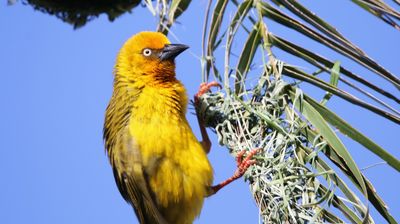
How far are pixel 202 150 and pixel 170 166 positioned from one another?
0.22 metres

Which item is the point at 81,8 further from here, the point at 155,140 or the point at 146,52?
the point at 155,140

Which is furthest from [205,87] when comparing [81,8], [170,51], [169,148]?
[81,8]

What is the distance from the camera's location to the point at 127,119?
3469mm

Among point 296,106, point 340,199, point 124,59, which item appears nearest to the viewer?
point 340,199

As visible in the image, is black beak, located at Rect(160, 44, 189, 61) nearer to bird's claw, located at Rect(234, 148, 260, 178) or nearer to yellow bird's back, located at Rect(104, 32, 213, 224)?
yellow bird's back, located at Rect(104, 32, 213, 224)

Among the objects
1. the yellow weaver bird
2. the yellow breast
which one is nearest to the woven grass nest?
the yellow weaver bird

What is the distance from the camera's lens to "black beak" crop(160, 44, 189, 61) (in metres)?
3.58

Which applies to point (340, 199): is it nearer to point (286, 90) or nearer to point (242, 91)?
point (286, 90)

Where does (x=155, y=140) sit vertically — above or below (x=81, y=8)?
below

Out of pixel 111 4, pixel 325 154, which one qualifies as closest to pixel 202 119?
pixel 325 154

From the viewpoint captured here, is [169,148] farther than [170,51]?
No

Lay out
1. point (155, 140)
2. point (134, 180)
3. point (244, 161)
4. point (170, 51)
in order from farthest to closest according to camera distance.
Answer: point (170, 51)
point (134, 180)
point (155, 140)
point (244, 161)

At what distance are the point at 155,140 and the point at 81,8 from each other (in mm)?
1278

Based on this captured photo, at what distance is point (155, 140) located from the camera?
3.34 metres
